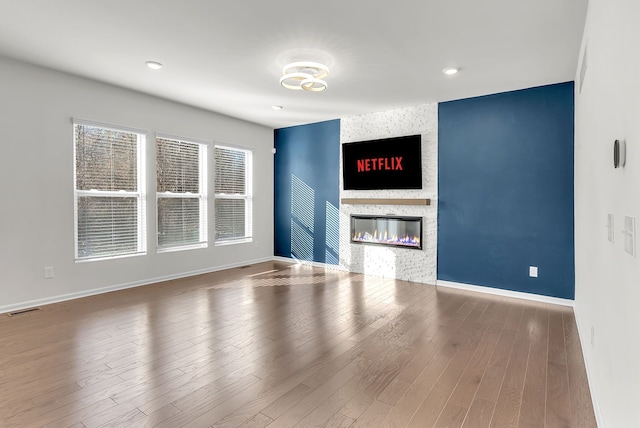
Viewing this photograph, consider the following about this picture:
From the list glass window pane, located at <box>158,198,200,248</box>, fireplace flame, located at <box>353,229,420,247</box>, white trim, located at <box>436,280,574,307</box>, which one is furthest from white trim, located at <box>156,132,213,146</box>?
white trim, located at <box>436,280,574,307</box>

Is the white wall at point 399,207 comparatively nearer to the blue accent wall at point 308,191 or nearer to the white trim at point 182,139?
the blue accent wall at point 308,191

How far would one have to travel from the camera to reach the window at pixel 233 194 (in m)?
6.15

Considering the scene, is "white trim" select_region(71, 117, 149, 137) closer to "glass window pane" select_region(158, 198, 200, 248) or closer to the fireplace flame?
"glass window pane" select_region(158, 198, 200, 248)

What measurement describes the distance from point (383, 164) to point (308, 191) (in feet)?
5.43

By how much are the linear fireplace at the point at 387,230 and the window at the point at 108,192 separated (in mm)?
3394

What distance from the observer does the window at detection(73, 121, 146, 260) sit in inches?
174

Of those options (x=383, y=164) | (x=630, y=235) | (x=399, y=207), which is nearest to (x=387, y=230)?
(x=399, y=207)

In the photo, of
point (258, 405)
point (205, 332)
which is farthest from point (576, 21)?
point (205, 332)

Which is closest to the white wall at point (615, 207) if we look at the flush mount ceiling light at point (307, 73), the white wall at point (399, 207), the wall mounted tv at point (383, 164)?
the flush mount ceiling light at point (307, 73)

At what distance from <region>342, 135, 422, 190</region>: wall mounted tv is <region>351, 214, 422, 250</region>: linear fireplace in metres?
0.52

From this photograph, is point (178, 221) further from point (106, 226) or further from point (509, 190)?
point (509, 190)

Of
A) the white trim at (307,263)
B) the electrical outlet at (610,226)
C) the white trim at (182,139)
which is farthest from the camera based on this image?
the white trim at (307,263)

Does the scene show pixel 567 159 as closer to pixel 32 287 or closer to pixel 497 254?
pixel 497 254

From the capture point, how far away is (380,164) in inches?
224
